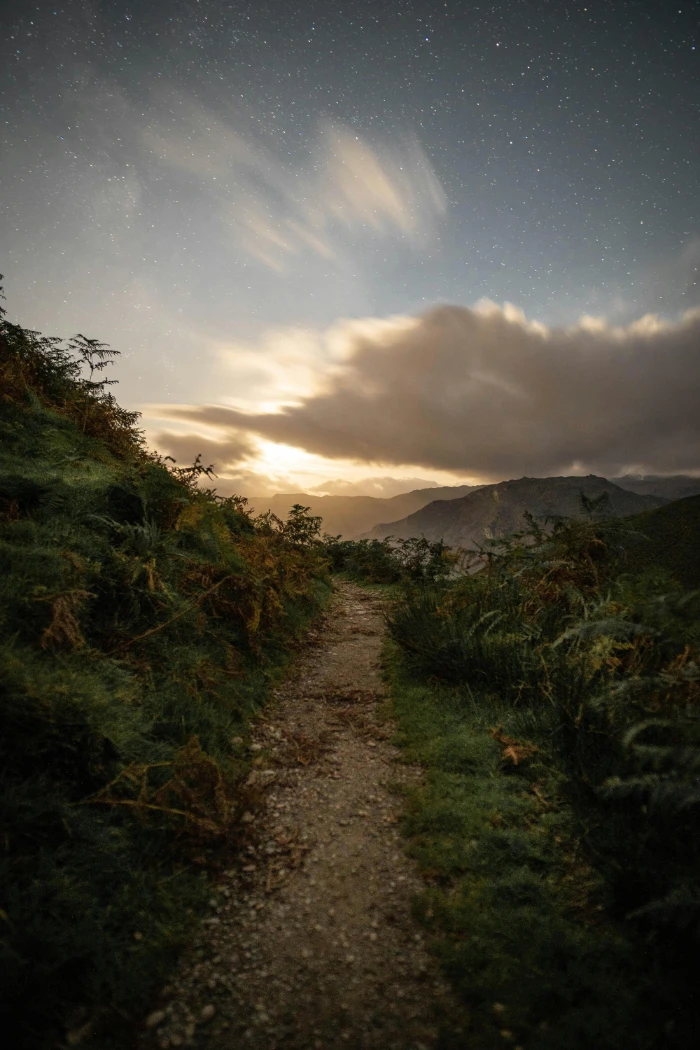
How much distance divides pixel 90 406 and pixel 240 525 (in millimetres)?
3675

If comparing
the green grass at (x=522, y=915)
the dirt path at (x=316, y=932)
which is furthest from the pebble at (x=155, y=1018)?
the green grass at (x=522, y=915)

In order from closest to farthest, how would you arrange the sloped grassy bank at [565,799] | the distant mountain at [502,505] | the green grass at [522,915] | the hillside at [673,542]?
the green grass at [522,915] → the sloped grassy bank at [565,799] → the hillside at [673,542] → the distant mountain at [502,505]

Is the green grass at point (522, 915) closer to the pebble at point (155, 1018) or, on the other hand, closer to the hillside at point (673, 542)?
the pebble at point (155, 1018)

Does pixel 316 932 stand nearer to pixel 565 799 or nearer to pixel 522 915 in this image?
pixel 522 915

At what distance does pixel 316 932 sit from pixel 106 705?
2.26 metres

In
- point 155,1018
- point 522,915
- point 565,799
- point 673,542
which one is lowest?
point 155,1018

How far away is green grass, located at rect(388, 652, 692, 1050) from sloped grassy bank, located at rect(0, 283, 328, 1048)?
1.61m

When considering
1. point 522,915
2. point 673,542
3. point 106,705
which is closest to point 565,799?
point 522,915

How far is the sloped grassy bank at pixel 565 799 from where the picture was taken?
2363 millimetres

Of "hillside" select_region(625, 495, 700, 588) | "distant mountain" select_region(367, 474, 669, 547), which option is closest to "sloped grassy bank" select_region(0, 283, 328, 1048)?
"hillside" select_region(625, 495, 700, 588)

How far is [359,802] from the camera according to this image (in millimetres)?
4051

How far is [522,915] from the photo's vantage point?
2.80 metres

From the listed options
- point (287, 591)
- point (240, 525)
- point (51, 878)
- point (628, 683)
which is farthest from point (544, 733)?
point (240, 525)

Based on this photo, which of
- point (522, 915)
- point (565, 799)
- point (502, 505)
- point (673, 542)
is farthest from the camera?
point (502, 505)
